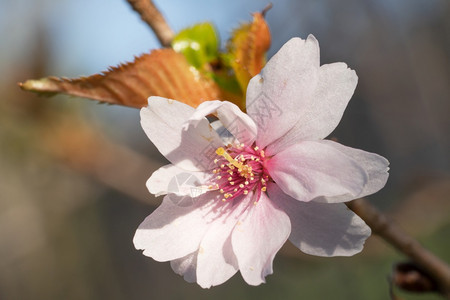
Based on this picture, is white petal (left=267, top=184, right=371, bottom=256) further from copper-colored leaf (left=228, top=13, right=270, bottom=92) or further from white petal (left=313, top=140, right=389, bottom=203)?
copper-colored leaf (left=228, top=13, right=270, bottom=92)

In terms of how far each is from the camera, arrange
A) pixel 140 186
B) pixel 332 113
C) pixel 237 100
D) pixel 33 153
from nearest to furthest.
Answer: pixel 332 113 < pixel 237 100 < pixel 140 186 < pixel 33 153

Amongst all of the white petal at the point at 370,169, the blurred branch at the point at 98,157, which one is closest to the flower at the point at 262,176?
the white petal at the point at 370,169

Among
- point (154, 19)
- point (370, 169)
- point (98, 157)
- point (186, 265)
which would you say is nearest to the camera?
point (370, 169)

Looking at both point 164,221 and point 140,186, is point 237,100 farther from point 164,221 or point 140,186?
point 140,186

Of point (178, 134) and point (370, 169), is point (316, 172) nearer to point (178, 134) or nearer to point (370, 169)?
point (370, 169)

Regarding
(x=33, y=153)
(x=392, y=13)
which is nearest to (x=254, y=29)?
(x=33, y=153)

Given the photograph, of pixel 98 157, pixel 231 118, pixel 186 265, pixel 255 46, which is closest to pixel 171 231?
pixel 186 265
